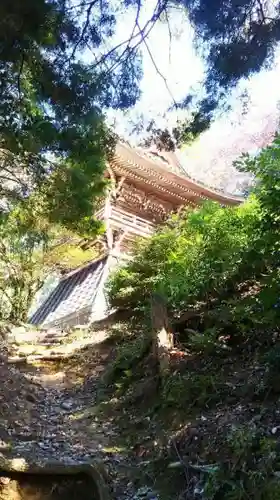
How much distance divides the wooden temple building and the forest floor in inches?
290

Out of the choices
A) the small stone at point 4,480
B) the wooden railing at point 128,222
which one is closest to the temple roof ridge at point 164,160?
the wooden railing at point 128,222

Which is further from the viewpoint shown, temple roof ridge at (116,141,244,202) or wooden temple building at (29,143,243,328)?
wooden temple building at (29,143,243,328)

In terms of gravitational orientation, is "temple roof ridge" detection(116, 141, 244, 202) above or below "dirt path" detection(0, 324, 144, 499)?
above

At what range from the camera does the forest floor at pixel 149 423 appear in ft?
11.4

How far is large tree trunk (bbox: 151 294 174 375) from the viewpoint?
5801 millimetres

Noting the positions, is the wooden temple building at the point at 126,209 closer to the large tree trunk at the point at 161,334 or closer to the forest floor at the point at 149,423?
the forest floor at the point at 149,423

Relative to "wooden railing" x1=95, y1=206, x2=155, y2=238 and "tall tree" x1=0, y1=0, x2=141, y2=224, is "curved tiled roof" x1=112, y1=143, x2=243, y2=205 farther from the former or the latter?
"tall tree" x1=0, y1=0, x2=141, y2=224

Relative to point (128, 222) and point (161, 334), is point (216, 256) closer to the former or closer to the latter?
point (161, 334)

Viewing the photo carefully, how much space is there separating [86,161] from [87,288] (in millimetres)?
11641

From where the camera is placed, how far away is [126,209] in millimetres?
16875

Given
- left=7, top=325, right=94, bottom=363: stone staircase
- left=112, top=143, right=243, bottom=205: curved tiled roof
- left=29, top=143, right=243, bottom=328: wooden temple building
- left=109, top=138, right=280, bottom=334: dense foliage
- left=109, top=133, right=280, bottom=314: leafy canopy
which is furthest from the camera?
left=29, top=143, right=243, bottom=328: wooden temple building

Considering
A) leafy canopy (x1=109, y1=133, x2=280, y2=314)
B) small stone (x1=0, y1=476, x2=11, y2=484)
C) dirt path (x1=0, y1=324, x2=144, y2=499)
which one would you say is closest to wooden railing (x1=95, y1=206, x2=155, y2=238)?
dirt path (x1=0, y1=324, x2=144, y2=499)

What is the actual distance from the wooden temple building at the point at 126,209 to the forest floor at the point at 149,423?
7375mm

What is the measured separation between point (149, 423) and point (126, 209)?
40.2 ft
